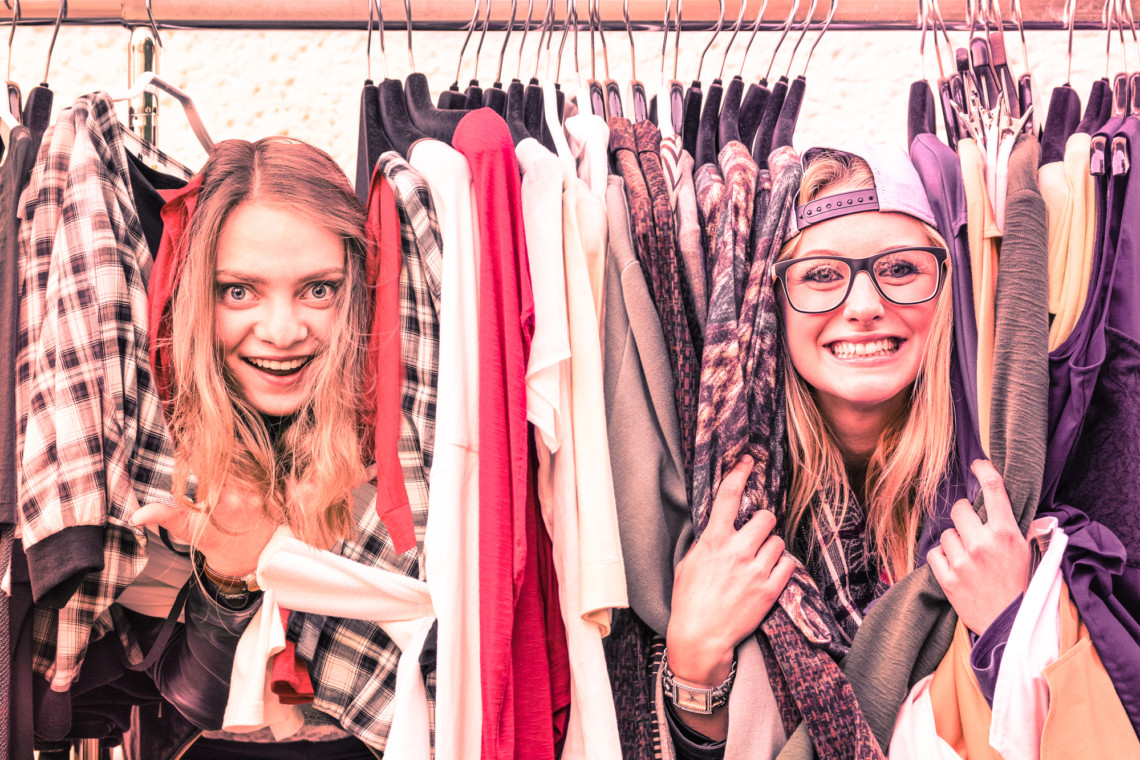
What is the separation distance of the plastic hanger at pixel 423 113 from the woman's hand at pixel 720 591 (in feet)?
1.95

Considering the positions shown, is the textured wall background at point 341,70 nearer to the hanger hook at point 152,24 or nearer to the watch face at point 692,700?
the hanger hook at point 152,24

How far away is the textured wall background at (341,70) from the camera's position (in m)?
2.00

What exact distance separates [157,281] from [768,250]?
2.62 ft

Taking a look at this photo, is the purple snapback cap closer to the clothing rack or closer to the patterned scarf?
the patterned scarf

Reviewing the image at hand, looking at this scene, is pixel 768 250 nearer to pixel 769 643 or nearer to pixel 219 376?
pixel 769 643

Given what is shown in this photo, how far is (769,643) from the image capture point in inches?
43.3

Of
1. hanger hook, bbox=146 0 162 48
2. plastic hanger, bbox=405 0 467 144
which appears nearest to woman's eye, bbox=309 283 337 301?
plastic hanger, bbox=405 0 467 144

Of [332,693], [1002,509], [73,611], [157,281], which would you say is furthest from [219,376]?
[1002,509]

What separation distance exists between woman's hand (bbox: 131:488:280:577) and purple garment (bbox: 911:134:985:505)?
3.04 ft

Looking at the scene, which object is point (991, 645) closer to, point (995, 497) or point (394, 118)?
point (995, 497)

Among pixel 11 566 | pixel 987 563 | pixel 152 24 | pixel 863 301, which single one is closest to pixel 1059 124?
pixel 863 301

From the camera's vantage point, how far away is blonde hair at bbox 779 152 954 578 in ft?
3.80

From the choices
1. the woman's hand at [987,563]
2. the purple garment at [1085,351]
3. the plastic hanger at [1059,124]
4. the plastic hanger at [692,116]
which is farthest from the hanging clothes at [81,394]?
the plastic hanger at [1059,124]

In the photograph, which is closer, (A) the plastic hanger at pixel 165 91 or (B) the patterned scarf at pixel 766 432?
(B) the patterned scarf at pixel 766 432
